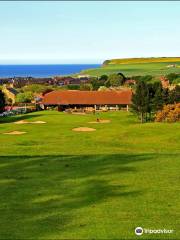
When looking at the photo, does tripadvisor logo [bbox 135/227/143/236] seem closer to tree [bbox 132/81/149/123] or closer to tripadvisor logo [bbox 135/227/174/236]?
tripadvisor logo [bbox 135/227/174/236]

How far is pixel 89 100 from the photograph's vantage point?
311 feet

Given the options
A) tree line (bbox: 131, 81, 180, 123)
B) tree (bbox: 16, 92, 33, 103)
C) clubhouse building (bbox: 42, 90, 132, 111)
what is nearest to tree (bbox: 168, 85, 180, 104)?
tree line (bbox: 131, 81, 180, 123)

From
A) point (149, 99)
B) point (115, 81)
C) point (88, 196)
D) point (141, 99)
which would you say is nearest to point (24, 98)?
point (115, 81)

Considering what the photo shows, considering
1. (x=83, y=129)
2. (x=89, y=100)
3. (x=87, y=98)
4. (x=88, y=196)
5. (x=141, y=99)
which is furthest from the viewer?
(x=87, y=98)

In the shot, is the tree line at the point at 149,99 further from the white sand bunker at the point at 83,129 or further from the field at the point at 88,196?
the field at the point at 88,196

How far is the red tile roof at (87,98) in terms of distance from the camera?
308 ft

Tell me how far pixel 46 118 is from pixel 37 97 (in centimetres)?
4067

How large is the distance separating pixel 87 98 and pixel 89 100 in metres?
1.04

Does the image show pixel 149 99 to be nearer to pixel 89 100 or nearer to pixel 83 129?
pixel 83 129

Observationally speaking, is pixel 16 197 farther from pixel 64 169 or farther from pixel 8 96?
pixel 8 96

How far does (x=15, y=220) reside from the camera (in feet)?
46.2

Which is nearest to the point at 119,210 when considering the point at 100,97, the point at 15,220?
the point at 15,220

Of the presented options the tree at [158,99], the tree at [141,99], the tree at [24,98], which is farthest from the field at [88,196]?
the tree at [24,98]

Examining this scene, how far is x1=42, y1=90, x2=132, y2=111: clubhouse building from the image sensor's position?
307 feet
